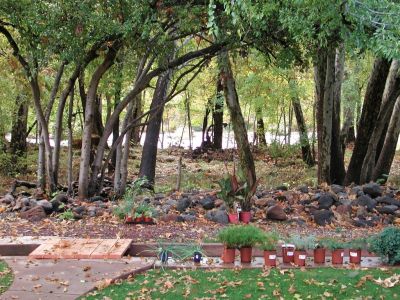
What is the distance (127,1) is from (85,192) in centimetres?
371

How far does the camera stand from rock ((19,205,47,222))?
8.12 m

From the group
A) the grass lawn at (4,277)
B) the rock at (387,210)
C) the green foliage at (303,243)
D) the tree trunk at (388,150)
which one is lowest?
the grass lawn at (4,277)

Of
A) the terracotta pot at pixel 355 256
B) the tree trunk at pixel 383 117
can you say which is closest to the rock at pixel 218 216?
the terracotta pot at pixel 355 256

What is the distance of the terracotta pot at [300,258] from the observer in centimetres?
580

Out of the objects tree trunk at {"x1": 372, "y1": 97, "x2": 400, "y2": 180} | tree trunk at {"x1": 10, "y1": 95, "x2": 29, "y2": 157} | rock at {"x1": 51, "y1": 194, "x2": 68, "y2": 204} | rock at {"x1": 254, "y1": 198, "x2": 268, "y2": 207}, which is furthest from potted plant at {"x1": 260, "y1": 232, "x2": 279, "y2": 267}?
tree trunk at {"x1": 10, "y1": 95, "x2": 29, "y2": 157}

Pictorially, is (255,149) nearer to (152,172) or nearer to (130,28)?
(152,172)

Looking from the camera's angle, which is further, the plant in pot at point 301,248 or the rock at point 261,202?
the rock at point 261,202

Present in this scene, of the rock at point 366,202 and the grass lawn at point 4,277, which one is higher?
the rock at point 366,202

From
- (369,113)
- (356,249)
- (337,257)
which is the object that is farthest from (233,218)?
(369,113)

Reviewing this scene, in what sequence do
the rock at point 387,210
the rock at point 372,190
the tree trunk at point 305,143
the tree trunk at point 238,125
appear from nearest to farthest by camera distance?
the rock at point 387,210
the rock at point 372,190
the tree trunk at point 238,125
the tree trunk at point 305,143

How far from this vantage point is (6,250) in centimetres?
634

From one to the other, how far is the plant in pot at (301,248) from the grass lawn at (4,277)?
2955 millimetres

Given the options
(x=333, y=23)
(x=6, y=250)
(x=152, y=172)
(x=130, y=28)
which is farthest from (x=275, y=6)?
(x=152, y=172)

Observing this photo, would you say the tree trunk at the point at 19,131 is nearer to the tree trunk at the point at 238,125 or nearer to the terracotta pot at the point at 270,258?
the tree trunk at the point at 238,125
